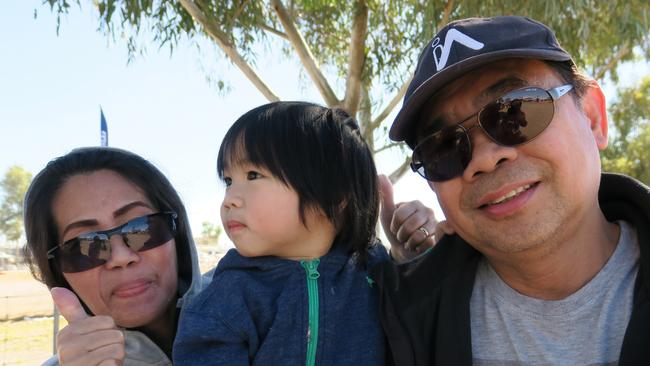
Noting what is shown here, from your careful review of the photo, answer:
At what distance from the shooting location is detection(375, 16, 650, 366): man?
1.55m

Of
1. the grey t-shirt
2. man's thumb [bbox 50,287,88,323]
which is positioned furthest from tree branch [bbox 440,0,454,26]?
man's thumb [bbox 50,287,88,323]

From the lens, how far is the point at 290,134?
1894mm

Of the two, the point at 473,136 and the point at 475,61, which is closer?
the point at 475,61

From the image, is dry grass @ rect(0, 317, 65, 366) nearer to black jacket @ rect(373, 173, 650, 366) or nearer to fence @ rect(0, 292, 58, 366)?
fence @ rect(0, 292, 58, 366)

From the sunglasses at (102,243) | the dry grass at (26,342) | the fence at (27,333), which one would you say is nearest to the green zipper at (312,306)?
the sunglasses at (102,243)

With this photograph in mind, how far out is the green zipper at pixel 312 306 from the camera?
5.53 ft

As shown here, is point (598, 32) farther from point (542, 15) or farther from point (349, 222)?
point (349, 222)

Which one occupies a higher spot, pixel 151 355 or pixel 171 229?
pixel 171 229

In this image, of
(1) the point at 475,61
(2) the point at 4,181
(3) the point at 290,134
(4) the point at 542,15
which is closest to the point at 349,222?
(3) the point at 290,134

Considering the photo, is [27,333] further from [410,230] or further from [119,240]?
[410,230]

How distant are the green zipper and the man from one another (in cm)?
22

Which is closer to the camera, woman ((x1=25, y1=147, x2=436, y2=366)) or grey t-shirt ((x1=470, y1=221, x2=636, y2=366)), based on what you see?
grey t-shirt ((x1=470, y1=221, x2=636, y2=366))

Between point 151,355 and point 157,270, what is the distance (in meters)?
0.31

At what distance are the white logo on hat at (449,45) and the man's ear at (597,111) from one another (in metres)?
0.40
